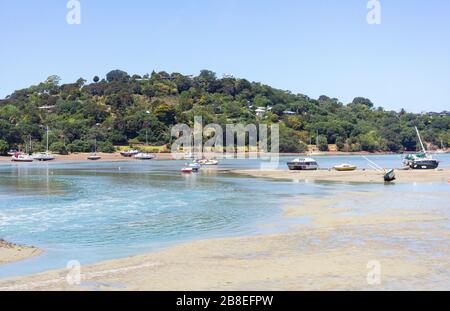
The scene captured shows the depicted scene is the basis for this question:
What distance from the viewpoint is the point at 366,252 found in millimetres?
23281

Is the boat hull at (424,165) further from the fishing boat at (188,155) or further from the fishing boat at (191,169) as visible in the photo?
the fishing boat at (188,155)

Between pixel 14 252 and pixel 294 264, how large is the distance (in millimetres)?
11253

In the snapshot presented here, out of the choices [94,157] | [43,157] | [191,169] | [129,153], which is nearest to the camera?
[191,169]

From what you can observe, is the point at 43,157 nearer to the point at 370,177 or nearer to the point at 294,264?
the point at 370,177

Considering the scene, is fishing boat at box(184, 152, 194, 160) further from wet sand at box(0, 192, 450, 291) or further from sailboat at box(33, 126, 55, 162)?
wet sand at box(0, 192, 450, 291)

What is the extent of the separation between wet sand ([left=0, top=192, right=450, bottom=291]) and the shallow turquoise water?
2.21 metres

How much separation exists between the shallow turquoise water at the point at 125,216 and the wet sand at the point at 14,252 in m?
0.59

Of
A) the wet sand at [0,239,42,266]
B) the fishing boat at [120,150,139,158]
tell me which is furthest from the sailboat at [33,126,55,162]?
the wet sand at [0,239,42,266]

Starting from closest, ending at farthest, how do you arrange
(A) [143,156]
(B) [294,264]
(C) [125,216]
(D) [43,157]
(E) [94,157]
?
(B) [294,264], (C) [125,216], (D) [43,157], (E) [94,157], (A) [143,156]

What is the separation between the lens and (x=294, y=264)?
69.0 ft

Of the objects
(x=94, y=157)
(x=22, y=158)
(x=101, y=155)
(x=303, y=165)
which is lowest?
(x=94, y=157)

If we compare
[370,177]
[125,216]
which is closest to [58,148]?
[370,177]

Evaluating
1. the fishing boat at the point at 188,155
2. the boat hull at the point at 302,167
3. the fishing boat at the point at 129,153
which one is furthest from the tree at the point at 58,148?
the boat hull at the point at 302,167
